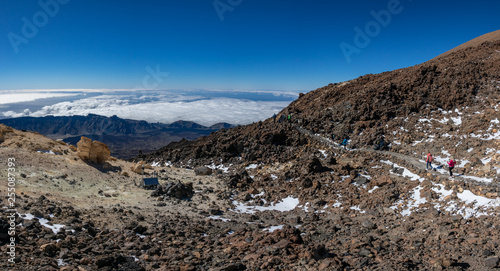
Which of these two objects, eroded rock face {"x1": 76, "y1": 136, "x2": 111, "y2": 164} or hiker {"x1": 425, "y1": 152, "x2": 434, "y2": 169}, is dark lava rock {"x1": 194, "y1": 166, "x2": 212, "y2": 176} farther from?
hiker {"x1": 425, "y1": 152, "x2": 434, "y2": 169}

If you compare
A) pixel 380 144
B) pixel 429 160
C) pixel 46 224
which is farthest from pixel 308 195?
pixel 46 224

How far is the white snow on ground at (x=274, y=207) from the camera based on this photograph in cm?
1645

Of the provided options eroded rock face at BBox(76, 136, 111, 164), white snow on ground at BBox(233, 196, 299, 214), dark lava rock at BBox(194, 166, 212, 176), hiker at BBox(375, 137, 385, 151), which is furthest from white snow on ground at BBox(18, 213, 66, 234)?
hiker at BBox(375, 137, 385, 151)

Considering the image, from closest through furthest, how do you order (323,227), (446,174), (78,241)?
(78,241) → (323,227) → (446,174)

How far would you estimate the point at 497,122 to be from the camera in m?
18.8

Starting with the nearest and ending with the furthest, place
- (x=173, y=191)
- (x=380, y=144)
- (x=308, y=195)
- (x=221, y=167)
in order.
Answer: (x=308, y=195)
(x=173, y=191)
(x=380, y=144)
(x=221, y=167)

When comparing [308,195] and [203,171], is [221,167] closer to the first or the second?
[203,171]

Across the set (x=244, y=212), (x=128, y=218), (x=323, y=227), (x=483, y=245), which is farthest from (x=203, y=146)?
(x=483, y=245)

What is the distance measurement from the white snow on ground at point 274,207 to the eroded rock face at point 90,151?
11.3 meters

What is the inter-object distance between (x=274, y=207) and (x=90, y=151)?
14397 millimetres

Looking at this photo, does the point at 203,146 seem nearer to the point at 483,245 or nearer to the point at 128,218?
the point at 128,218

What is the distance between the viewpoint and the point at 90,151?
2023 cm

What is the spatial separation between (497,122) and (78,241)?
25.7m

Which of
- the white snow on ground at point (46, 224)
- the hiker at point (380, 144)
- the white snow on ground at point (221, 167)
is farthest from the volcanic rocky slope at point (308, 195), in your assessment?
the hiker at point (380, 144)
